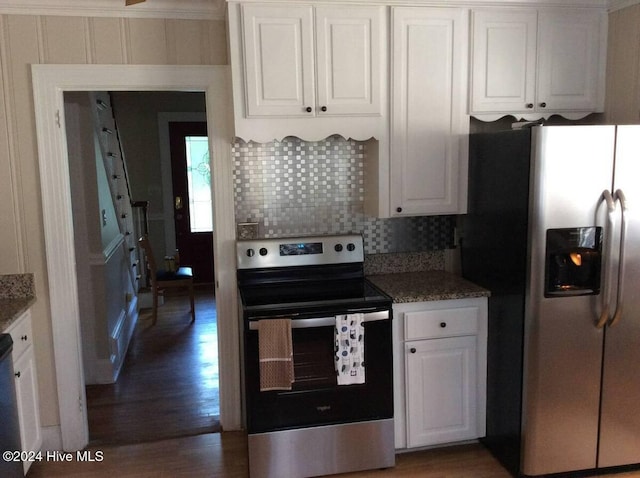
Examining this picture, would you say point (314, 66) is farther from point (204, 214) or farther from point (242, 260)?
point (204, 214)

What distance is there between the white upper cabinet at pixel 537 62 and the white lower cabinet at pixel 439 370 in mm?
1055

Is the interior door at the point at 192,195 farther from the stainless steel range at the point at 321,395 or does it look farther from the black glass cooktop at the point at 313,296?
the stainless steel range at the point at 321,395

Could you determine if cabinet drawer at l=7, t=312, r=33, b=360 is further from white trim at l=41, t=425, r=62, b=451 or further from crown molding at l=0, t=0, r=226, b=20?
crown molding at l=0, t=0, r=226, b=20

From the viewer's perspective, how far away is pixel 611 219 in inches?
93.4

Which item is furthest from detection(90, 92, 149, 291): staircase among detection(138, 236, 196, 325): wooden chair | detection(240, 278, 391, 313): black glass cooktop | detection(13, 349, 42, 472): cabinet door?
detection(240, 278, 391, 313): black glass cooktop

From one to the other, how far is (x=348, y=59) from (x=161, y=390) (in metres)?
2.45

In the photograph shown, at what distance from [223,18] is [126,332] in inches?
110

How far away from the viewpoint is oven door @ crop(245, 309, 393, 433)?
2.49 metres

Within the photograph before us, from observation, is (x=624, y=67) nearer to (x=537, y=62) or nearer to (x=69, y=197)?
(x=537, y=62)

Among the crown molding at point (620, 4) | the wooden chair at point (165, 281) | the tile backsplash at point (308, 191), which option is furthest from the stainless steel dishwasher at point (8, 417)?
the crown molding at point (620, 4)

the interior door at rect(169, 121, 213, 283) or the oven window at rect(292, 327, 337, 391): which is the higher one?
the interior door at rect(169, 121, 213, 283)

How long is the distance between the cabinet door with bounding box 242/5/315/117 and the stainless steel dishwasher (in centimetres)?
144

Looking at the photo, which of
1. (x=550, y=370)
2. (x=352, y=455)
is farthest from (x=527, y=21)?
(x=352, y=455)

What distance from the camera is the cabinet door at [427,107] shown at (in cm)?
272
